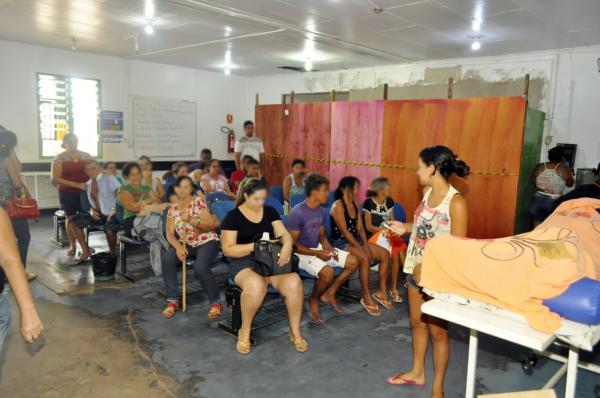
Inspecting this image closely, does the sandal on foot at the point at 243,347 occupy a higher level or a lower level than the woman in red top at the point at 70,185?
lower

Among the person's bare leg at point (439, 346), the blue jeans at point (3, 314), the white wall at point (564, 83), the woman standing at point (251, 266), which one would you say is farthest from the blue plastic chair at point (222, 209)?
the white wall at point (564, 83)

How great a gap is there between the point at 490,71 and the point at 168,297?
6224 mm

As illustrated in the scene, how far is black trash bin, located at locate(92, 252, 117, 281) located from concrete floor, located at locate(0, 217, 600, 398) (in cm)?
52

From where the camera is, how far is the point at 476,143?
18.6 ft

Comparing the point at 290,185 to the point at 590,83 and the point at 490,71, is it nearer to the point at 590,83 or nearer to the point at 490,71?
the point at 490,71

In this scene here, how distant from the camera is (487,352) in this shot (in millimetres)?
3412

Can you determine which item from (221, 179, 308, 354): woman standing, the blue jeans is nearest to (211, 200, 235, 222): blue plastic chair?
(221, 179, 308, 354): woman standing

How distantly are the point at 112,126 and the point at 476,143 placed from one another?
21.9ft

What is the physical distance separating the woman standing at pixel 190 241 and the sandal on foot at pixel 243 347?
665 millimetres

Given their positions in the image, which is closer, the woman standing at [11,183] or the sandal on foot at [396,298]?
the woman standing at [11,183]

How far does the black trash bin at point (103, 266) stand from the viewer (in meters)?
4.73

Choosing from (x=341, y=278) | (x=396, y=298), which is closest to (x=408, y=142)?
(x=396, y=298)

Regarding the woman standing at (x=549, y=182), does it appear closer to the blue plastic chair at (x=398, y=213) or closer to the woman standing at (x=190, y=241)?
the blue plastic chair at (x=398, y=213)

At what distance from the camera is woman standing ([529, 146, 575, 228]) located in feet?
18.3
